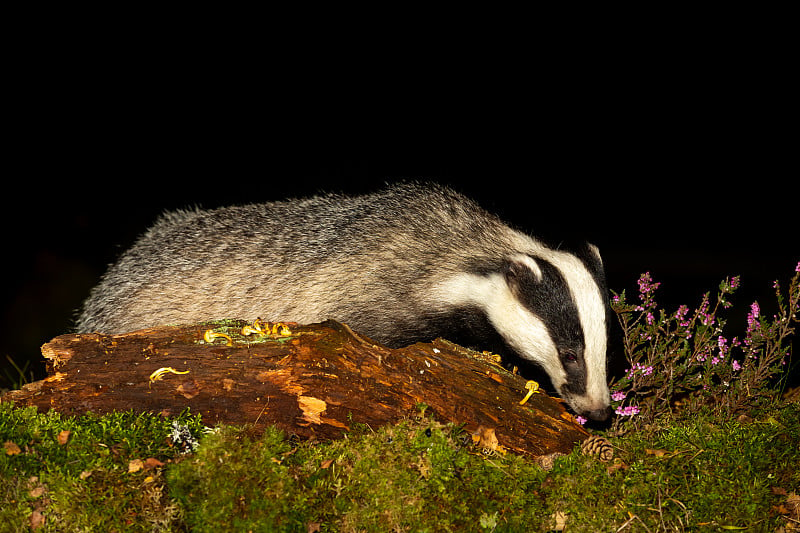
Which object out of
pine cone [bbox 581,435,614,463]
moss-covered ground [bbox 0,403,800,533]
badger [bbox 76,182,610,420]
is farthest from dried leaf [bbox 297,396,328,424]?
pine cone [bbox 581,435,614,463]

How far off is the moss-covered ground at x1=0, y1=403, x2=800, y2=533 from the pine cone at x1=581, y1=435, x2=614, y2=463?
5 centimetres

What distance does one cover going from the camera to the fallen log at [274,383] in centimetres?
280

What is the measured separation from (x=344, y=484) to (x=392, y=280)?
1.46 m

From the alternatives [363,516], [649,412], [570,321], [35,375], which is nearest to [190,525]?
[363,516]

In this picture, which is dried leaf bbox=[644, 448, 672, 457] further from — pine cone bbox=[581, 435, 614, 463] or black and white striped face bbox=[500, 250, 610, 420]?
black and white striped face bbox=[500, 250, 610, 420]

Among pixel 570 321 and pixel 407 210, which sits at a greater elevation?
pixel 407 210

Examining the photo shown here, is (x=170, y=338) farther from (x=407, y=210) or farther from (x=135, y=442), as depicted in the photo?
(x=407, y=210)

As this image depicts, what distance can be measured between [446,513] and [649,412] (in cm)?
166

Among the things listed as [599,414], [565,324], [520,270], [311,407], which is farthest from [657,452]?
[311,407]

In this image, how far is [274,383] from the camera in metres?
2.85

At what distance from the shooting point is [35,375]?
5.15 metres

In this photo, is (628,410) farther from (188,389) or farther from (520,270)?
(188,389)

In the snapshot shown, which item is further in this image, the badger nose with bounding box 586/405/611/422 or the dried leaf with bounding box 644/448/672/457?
the badger nose with bounding box 586/405/611/422

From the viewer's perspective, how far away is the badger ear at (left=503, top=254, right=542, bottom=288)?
11.6 ft
